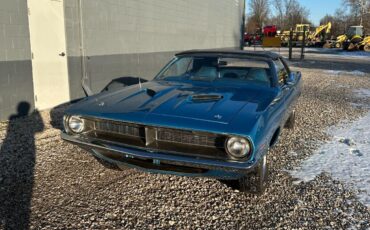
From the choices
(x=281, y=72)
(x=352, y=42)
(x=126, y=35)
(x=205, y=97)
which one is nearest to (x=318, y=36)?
(x=352, y=42)

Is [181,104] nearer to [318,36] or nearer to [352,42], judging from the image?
[352,42]

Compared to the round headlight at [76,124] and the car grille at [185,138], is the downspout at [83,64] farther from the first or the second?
the car grille at [185,138]

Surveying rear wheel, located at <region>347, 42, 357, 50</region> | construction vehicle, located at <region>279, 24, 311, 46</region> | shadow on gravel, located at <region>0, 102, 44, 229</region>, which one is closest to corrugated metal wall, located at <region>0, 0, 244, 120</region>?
shadow on gravel, located at <region>0, 102, 44, 229</region>

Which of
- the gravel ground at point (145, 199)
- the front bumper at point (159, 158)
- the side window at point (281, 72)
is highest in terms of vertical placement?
the side window at point (281, 72)

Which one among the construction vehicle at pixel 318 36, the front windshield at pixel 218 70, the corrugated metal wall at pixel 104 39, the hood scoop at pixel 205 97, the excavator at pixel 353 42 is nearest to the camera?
the hood scoop at pixel 205 97

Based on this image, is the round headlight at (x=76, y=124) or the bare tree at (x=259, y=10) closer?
the round headlight at (x=76, y=124)

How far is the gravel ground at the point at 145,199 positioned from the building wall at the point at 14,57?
1892mm

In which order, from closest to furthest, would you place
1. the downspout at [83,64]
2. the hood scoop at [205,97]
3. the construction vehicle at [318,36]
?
the hood scoop at [205,97] → the downspout at [83,64] → the construction vehicle at [318,36]

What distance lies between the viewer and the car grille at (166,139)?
3.11m

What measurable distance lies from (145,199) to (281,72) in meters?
2.69

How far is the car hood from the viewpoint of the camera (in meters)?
3.18

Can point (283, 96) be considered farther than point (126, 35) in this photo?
No

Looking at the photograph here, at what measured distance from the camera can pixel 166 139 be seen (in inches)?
127

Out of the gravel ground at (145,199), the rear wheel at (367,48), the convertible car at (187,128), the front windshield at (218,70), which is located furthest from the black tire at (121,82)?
the rear wheel at (367,48)
